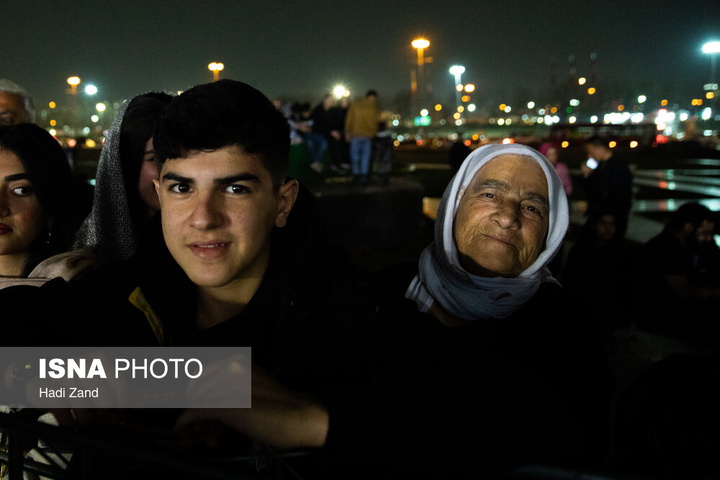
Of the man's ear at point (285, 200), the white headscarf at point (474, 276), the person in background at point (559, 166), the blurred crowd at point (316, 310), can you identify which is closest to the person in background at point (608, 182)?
the person in background at point (559, 166)

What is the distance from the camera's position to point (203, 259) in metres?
1.79

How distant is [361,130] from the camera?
13.1 metres

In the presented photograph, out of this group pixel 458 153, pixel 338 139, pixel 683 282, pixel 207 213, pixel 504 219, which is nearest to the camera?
pixel 207 213

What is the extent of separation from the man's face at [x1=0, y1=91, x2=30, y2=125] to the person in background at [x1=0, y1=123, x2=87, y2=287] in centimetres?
179

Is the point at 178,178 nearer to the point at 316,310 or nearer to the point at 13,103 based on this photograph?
the point at 316,310

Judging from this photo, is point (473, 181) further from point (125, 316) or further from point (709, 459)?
point (125, 316)

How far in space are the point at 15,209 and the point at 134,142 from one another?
0.64m

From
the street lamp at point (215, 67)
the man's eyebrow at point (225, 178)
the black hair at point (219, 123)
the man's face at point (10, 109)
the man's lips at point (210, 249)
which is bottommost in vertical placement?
the man's lips at point (210, 249)

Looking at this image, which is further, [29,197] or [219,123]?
[29,197]

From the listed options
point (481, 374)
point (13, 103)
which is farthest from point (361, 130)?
point (481, 374)

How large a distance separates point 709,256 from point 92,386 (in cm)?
664

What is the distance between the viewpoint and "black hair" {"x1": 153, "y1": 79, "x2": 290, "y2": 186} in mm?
1747

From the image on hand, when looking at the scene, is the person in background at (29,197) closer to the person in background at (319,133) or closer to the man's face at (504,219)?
the man's face at (504,219)

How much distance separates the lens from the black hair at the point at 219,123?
1.75m
